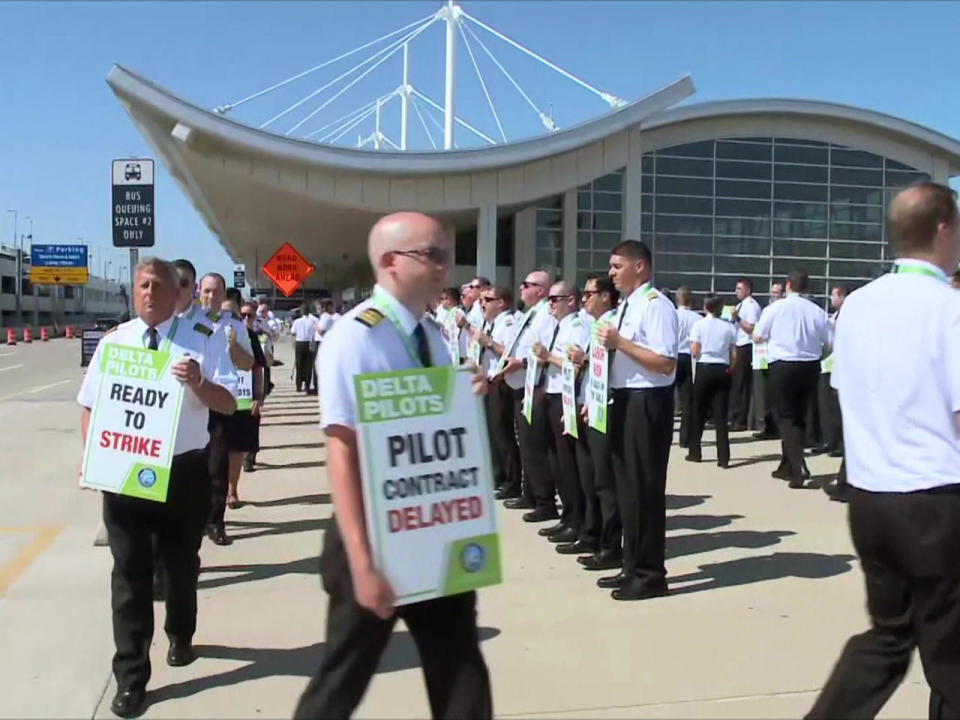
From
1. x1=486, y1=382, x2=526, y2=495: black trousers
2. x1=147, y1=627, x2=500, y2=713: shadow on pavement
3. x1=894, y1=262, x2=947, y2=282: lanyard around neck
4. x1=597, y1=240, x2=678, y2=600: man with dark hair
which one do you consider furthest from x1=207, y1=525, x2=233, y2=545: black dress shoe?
x1=894, y1=262, x2=947, y2=282: lanyard around neck

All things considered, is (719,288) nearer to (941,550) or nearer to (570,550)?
(570,550)

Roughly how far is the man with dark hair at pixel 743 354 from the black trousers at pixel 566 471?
18.5 ft

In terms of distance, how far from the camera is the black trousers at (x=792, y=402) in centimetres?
895

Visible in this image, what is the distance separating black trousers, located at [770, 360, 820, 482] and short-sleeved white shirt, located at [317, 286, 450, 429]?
712 centimetres

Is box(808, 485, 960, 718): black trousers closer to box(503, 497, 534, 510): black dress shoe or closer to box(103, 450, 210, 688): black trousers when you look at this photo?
box(103, 450, 210, 688): black trousers

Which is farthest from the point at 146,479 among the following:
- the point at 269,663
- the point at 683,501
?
the point at 683,501

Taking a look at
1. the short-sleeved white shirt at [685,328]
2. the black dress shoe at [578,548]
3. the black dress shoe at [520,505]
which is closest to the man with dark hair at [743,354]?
the short-sleeved white shirt at [685,328]

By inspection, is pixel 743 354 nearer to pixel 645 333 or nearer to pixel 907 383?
pixel 645 333

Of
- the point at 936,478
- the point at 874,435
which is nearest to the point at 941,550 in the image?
the point at 936,478

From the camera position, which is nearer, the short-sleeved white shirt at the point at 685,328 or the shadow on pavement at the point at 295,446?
the short-sleeved white shirt at the point at 685,328

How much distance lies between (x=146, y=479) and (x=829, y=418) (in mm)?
9200

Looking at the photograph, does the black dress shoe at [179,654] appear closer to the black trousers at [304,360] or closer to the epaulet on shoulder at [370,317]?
the epaulet on shoulder at [370,317]

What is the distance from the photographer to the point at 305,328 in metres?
19.0

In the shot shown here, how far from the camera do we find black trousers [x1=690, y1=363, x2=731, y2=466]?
1030 centimetres
